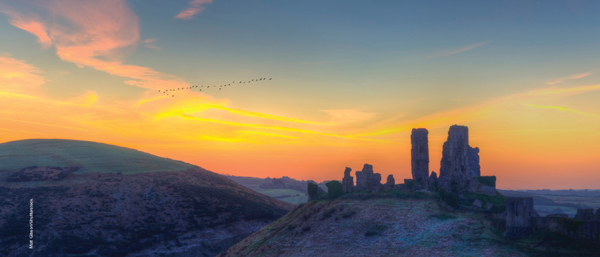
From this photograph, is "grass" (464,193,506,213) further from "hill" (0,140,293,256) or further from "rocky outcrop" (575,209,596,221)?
"hill" (0,140,293,256)

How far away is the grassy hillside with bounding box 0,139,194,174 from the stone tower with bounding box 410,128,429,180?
80.0 metres

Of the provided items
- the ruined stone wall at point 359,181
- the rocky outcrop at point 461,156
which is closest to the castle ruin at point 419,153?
the rocky outcrop at point 461,156

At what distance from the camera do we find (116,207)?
9025 cm

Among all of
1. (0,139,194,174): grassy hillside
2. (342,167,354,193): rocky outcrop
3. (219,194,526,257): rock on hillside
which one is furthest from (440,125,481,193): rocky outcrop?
(0,139,194,174): grassy hillside

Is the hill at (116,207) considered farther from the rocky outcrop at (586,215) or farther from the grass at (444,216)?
the rocky outcrop at (586,215)

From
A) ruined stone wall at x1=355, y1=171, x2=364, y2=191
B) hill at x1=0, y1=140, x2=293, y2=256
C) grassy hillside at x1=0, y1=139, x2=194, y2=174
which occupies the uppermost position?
grassy hillside at x1=0, y1=139, x2=194, y2=174

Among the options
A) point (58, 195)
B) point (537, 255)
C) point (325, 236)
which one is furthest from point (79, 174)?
point (537, 255)

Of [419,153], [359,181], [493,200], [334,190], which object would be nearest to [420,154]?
[419,153]

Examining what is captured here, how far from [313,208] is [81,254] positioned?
144 ft

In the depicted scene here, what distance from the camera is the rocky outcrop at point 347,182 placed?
271ft

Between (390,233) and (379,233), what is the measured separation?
1.59 metres

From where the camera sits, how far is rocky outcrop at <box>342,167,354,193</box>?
82.5 meters

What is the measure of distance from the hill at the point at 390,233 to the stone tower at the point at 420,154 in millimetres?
17597

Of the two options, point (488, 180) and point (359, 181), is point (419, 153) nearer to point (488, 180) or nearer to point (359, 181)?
point (359, 181)
